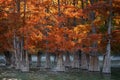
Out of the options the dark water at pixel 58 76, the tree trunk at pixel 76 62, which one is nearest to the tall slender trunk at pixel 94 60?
the dark water at pixel 58 76

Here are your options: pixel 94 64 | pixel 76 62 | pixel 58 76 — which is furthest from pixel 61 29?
pixel 58 76

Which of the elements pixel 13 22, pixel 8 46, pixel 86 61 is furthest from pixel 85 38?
pixel 8 46

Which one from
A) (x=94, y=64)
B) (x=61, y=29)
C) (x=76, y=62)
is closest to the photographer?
(x=94, y=64)

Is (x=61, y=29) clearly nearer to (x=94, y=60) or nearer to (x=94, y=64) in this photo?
(x=94, y=60)

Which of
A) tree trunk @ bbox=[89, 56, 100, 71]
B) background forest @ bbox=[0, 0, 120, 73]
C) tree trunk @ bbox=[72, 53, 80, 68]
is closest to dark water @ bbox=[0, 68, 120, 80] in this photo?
background forest @ bbox=[0, 0, 120, 73]

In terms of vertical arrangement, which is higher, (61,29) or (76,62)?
(61,29)

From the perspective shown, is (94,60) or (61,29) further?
(61,29)

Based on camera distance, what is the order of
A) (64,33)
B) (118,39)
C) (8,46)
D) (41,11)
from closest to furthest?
(118,39) → (64,33) → (41,11) → (8,46)

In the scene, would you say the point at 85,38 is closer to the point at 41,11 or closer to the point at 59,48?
Result: the point at 59,48

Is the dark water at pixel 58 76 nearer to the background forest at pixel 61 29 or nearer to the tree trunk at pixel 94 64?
the background forest at pixel 61 29

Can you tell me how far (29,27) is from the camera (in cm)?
4719

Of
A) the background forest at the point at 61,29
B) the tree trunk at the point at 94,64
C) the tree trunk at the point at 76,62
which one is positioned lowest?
the tree trunk at the point at 76,62

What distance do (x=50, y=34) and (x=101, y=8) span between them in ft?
31.7

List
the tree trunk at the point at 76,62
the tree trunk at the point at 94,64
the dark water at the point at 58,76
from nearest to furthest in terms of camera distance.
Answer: the dark water at the point at 58,76 < the tree trunk at the point at 94,64 < the tree trunk at the point at 76,62
